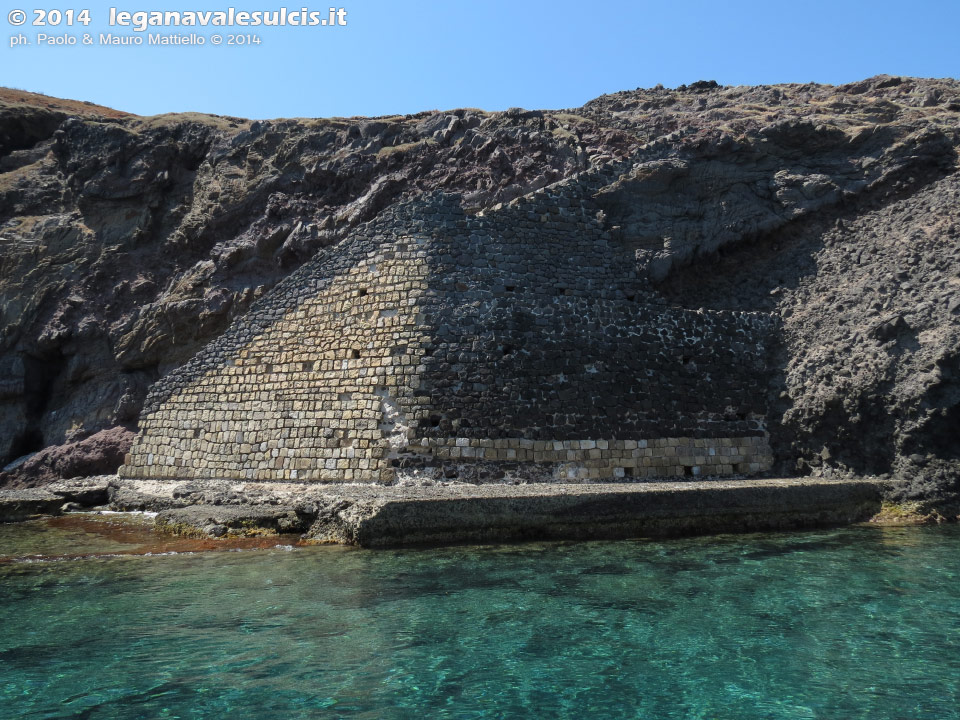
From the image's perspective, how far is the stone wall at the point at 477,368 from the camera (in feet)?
31.6

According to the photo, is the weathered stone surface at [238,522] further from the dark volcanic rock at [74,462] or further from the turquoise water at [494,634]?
the dark volcanic rock at [74,462]

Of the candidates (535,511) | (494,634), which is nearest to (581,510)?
(535,511)

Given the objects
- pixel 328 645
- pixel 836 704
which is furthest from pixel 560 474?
pixel 836 704

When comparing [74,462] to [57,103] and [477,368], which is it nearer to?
[477,368]

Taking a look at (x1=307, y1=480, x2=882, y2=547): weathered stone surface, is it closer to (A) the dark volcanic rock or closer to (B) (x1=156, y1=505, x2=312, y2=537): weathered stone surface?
(B) (x1=156, y1=505, x2=312, y2=537): weathered stone surface

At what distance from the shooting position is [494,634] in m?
4.84

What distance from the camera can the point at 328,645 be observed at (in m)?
4.66

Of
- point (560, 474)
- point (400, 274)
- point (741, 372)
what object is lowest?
point (560, 474)

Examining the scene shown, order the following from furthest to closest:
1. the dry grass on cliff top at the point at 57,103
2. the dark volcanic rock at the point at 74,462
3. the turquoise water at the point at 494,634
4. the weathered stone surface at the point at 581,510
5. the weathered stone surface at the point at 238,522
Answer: the dry grass on cliff top at the point at 57,103 → the dark volcanic rock at the point at 74,462 → the weathered stone surface at the point at 238,522 → the weathered stone surface at the point at 581,510 → the turquoise water at the point at 494,634

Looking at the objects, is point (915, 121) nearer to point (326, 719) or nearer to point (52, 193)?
point (326, 719)

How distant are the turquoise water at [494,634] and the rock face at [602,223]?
9.41 ft

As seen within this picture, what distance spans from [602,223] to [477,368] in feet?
11.1

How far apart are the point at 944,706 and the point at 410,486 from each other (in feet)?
20.6

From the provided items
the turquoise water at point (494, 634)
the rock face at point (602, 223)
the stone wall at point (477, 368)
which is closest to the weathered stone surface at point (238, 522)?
the turquoise water at point (494, 634)
